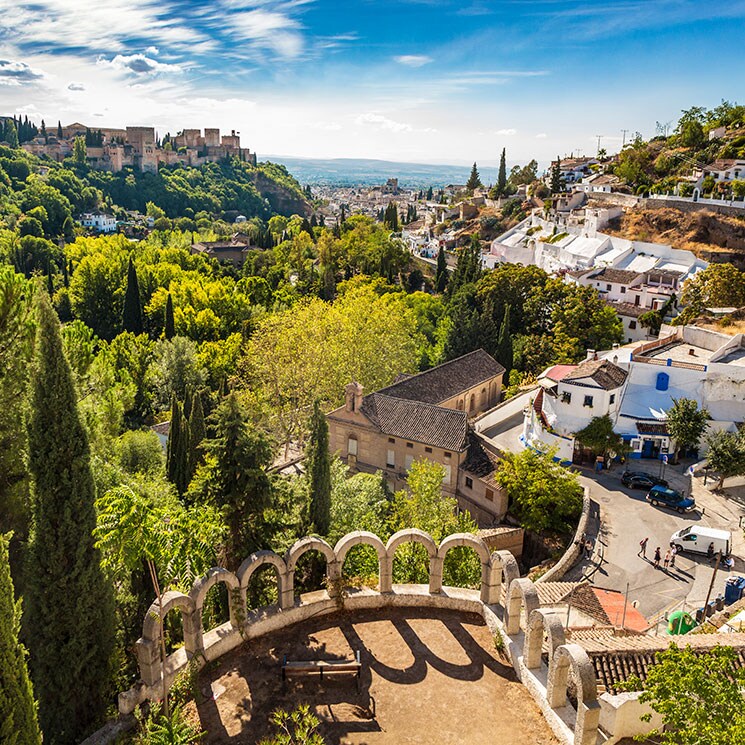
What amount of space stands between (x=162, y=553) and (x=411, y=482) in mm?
18800

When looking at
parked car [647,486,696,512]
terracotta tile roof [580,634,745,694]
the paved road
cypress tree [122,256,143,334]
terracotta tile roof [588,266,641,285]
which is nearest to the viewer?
terracotta tile roof [580,634,745,694]

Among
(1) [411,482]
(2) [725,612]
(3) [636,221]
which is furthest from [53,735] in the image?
(3) [636,221]

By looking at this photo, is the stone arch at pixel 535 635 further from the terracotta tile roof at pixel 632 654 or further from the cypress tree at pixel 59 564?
the cypress tree at pixel 59 564

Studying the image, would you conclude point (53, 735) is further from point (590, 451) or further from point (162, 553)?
point (590, 451)

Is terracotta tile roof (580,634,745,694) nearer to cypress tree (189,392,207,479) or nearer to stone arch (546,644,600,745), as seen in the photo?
stone arch (546,644,600,745)

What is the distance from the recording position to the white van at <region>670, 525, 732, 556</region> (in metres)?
28.0

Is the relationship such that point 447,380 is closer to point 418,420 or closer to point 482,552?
point 418,420

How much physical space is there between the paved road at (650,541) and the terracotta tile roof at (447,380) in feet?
38.7

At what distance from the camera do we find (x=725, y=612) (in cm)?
2159

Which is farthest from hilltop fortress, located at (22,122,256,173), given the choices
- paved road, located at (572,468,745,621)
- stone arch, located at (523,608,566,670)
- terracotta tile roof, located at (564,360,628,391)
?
stone arch, located at (523,608,566,670)

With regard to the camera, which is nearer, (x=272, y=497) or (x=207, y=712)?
A: (x=207, y=712)

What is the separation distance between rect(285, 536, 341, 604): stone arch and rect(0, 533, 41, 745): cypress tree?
5906 millimetres

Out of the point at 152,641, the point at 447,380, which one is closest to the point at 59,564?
the point at 152,641

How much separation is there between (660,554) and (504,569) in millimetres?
18191
